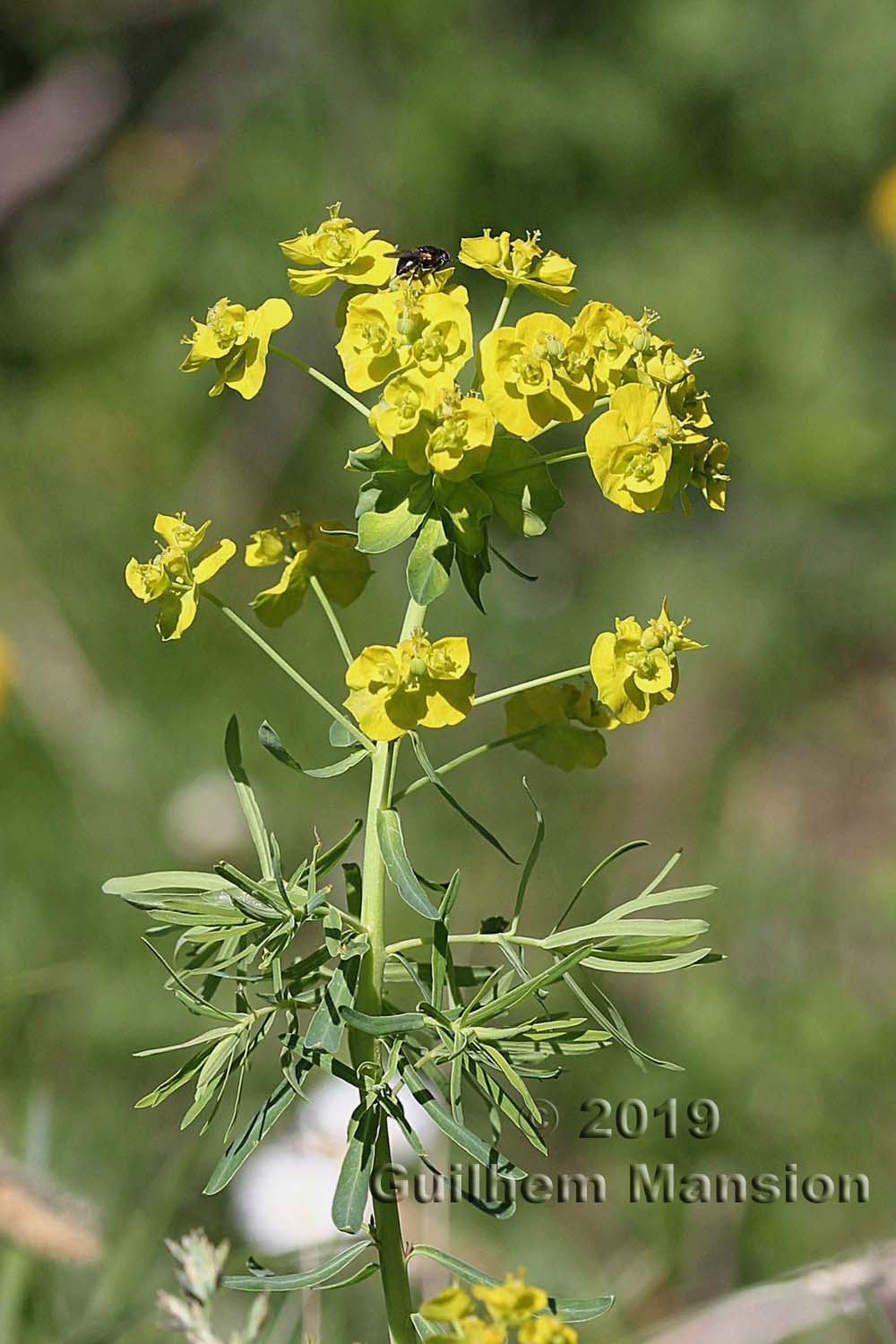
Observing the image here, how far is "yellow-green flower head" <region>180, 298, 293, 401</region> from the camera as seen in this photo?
42.6 inches

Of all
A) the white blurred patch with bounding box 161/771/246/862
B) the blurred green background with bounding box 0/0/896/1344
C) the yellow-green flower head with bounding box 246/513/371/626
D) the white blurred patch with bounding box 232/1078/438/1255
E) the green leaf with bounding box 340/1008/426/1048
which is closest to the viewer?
the green leaf with bounding box 340/1008/426/1048

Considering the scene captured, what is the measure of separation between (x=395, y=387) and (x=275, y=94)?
3.80 meters

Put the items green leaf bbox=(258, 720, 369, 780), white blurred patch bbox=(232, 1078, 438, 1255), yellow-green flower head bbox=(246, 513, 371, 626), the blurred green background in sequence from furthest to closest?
the blurred green background < white blurred patch bbox=(232, 1078, 438, 1255) < yellow-green flower head bbox=(246, 513, 371, 626) < green leaf bbox=(258, 720, 369, 780)

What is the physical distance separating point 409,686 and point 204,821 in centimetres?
216

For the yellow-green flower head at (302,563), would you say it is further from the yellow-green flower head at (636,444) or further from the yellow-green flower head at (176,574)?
the yellow-green flower head at (636,444)

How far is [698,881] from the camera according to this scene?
3023mm

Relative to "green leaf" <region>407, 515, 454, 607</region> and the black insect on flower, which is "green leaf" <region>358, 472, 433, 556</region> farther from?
the black insect on flower

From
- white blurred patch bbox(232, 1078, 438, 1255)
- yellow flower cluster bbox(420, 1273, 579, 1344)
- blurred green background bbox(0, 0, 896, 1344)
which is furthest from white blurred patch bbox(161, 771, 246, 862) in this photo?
yellow flower cluster bbox(420, 1273, 579, 1344)

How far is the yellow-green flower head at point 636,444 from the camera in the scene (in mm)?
993

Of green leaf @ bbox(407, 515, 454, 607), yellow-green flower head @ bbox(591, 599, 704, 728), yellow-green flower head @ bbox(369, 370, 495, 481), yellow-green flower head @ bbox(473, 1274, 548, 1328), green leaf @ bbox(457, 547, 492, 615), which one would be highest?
yellow-green flower head @ bbox(369, 370, 495, 481)

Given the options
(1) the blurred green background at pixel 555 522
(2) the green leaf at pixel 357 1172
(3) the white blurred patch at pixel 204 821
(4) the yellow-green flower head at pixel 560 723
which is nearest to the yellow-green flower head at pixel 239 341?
(4) the yellow-green flower head at pixel 560 723

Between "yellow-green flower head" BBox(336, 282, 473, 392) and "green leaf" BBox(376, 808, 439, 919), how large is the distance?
0.99 ft

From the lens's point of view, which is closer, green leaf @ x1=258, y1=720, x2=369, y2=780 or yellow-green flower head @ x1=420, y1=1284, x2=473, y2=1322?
yellow-green flower head @ x1=420, y1=1284, x2=473, y2=1322

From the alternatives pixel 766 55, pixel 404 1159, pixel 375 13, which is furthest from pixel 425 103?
pixel 404 1159
